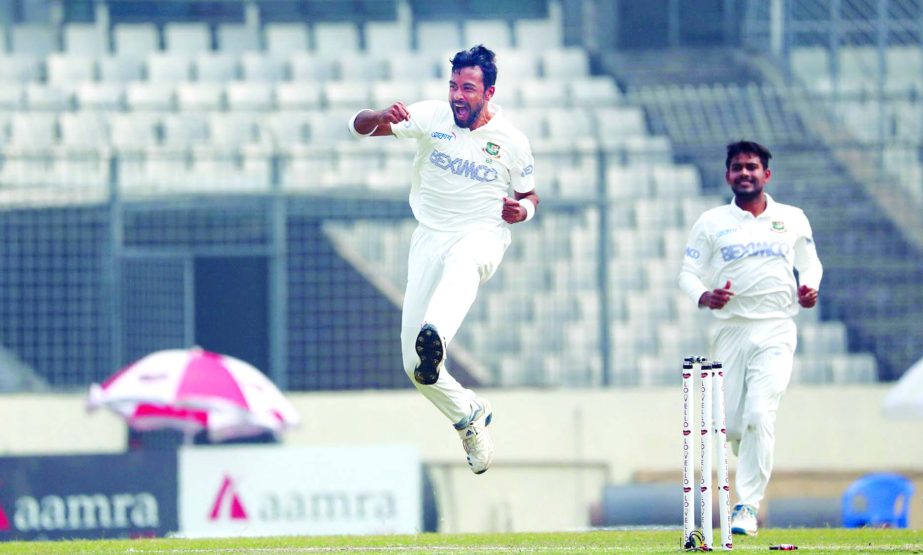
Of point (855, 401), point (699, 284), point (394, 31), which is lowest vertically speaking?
point (855, 401)

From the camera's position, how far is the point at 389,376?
55.1 feet

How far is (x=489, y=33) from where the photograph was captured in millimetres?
22484

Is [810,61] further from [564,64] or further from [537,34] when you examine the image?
[537,34]

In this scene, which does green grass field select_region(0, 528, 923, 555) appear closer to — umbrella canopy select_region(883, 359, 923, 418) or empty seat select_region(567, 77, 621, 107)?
umbrella canopy select_region(883, 359, 923, 418)

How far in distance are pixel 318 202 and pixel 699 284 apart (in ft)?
23.6

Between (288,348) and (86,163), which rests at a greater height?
(86,163)

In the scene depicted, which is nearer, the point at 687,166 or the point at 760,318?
the point at 760,318

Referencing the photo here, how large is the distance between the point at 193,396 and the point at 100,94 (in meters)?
7.17

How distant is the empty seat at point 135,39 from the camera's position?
22094 mm

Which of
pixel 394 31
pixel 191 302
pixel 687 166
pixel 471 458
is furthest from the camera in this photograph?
pixel 394 31

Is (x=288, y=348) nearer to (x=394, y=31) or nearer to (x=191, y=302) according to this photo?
(x=191, y=302)

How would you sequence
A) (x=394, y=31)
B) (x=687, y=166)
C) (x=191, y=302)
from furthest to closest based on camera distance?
(x=394, y=31)
(x=687, y=166)
(x=191, y=302)

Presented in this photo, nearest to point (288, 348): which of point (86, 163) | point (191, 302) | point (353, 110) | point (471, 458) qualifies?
point (191, 302)

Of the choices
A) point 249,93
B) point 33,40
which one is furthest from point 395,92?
point 33,40
